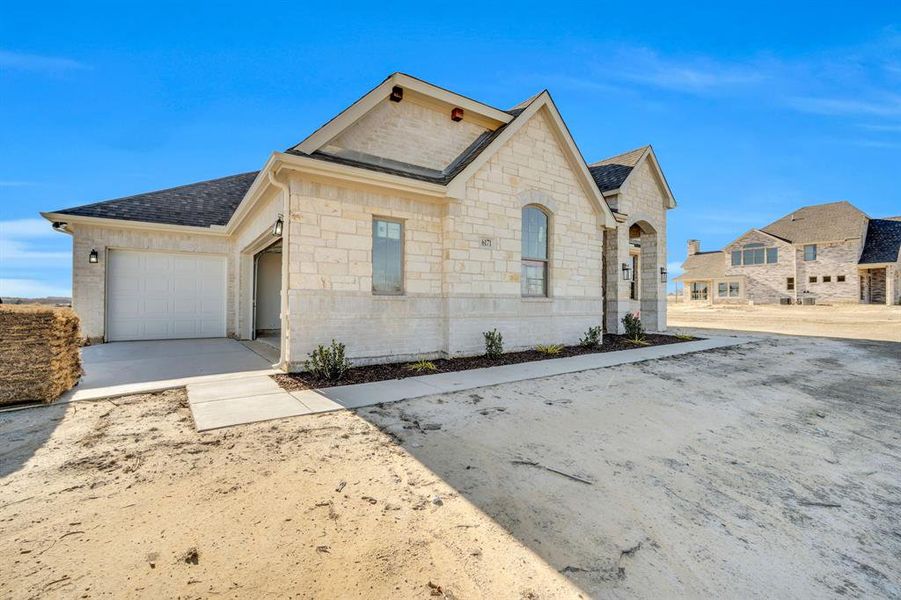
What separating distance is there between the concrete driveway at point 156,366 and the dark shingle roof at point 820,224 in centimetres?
4511

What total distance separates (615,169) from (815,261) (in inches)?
1295

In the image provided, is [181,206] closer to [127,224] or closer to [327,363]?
[127,224]

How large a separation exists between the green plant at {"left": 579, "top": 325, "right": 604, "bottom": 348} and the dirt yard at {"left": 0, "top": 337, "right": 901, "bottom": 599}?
5450 millimetres

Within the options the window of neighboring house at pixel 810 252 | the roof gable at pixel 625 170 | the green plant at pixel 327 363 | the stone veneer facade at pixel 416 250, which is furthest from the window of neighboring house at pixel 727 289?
the green plant at pixel 327 363

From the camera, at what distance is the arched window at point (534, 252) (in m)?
9.96

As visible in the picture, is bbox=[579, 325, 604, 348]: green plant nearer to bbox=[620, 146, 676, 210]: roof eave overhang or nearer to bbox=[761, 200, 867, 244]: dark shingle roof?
bbox=[620, 146, 676, 210]: roof eave overhang

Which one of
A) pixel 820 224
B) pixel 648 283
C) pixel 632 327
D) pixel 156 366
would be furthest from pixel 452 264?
pixel 820 224

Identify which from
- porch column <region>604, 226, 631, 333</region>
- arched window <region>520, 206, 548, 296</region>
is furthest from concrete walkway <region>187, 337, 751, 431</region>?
porch column <region>604, 226, 631, 333</region>

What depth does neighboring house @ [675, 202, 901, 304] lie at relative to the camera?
31.2 meters

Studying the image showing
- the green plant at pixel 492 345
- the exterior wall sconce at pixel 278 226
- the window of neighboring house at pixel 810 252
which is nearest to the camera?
the exterior wall sconce at pixel 278 226

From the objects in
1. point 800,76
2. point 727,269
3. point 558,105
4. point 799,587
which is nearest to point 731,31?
point 800,76

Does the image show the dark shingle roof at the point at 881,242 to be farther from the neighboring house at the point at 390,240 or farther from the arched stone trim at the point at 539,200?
the arched stone trim at the point at 539,200

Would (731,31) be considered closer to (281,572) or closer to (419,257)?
(419,257)

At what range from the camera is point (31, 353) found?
498cm
